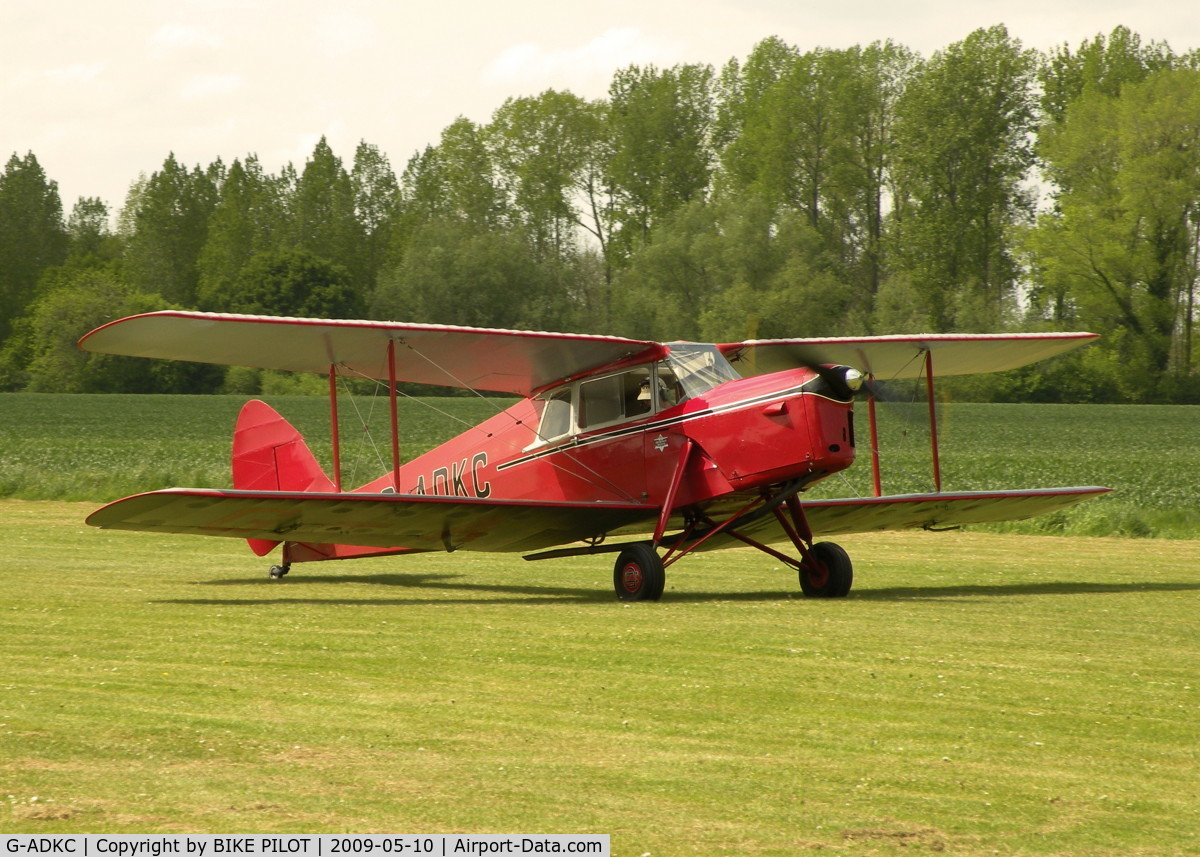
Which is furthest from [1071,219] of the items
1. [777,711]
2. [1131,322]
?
[777,711]

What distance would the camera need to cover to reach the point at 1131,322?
7406 centimetres

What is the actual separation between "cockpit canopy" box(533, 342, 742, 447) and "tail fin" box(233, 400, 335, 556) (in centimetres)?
328

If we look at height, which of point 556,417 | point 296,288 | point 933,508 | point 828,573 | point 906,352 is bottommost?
point 828,573

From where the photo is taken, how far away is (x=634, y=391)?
1379 centimetres

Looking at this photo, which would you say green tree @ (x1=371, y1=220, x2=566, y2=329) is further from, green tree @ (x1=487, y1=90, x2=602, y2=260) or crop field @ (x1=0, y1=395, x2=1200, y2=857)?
crop field @ (x1=0, y1=395, x2=1200, y2=857)

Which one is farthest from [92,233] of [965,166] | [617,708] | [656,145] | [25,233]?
[617,708]

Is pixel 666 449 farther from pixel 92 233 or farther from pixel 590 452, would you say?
pixel 92 233

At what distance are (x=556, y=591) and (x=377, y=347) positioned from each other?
3225 mm

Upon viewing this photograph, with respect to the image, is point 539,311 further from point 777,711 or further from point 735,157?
point 777,711

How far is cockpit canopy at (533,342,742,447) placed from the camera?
13492 mm

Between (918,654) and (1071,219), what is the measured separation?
219 ft

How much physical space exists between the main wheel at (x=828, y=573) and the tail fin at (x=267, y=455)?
19.3 feet

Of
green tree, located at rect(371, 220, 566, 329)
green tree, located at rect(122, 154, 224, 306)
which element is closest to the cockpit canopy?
green tree, located at rect(371, 220, 566, 329)

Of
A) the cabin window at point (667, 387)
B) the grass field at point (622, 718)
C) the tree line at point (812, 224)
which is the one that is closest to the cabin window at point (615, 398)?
the cabin window at point (667, 387)
